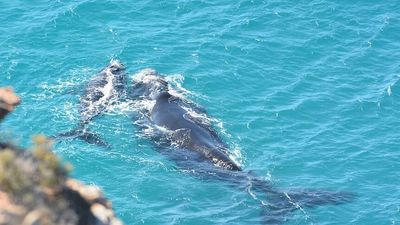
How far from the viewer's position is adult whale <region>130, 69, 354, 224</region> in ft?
162

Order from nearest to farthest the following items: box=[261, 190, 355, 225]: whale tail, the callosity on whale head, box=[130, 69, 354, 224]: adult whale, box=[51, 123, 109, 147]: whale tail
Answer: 1. box=[261, 190, 355, 225]: whale tail
2. box=[130, 69, 354, 224]: adult whale
3. box=[51, 123, 109, 147]: whale tail
4. the callosity on whale head

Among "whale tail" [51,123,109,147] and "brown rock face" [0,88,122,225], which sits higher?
"whale tail" [51,123,109,147]

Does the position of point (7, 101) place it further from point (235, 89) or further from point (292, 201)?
point (235, 89)

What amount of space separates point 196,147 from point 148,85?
471 inches

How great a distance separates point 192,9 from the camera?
7788cm

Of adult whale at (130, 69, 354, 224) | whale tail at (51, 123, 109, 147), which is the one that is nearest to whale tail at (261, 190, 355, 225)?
adult whale at (130, 69, 354, 224)

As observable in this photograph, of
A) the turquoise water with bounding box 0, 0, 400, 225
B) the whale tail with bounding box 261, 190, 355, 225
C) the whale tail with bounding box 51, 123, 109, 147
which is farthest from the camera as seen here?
the whale tail with bounding box 51, 123, 109, 147

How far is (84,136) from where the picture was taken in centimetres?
5744

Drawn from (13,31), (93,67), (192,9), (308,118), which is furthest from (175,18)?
(308,118)

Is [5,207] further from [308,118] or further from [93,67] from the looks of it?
[93,67]

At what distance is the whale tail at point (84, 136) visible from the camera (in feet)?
186

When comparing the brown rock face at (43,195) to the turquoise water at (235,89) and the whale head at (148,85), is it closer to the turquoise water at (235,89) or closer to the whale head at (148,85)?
the turquoise water at (235,89)

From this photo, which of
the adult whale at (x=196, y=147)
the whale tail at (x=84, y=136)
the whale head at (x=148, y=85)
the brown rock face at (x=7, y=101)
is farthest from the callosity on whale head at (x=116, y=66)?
the brown rock face at (x=7, y=101)

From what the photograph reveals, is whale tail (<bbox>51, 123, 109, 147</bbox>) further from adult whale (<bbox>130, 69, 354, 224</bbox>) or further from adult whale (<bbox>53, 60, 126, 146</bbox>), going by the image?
adult whale (<bbox>130, 69, 354, 224</bbox>)
